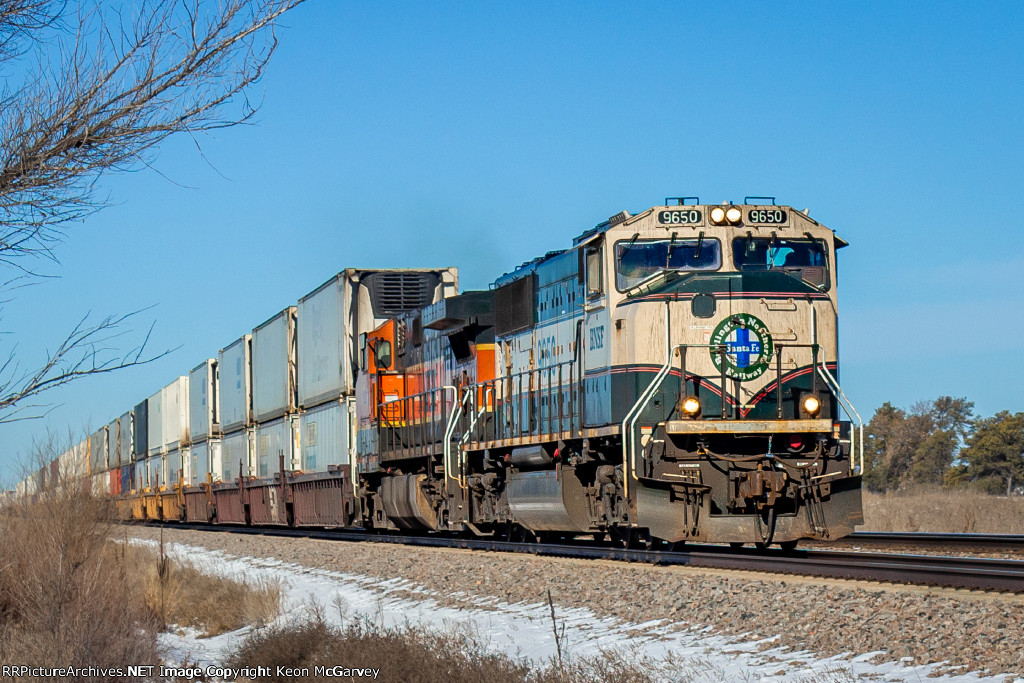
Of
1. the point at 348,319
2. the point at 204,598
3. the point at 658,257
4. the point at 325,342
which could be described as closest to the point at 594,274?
the point at 658,257

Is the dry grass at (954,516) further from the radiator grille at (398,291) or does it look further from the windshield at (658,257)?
the windshield at (658,257)

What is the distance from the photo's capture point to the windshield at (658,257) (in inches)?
537

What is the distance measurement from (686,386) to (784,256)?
197cm

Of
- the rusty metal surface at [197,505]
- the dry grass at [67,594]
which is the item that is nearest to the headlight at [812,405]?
the dry grass at [67,594]

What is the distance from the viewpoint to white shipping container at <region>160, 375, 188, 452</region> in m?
37.7

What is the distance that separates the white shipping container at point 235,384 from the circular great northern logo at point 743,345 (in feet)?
63.8

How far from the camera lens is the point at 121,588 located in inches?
563

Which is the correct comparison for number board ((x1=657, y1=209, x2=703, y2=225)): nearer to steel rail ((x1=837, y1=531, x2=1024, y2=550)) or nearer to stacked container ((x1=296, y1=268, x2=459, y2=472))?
steel rail ((x1=837, y1=531, x2=1024, y2=550))

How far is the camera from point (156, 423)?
41094 millimetres

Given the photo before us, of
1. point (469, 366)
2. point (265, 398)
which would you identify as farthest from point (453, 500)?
point (265, 398)

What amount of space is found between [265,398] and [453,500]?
1182 centimetres

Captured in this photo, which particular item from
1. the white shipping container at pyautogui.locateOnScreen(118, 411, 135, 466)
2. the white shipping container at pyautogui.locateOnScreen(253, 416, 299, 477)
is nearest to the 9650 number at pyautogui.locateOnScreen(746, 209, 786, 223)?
the white shipping container at pyautogui.locateOnScreen(253, 416, 299, 477)

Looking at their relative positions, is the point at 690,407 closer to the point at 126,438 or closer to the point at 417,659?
the point at 417,659

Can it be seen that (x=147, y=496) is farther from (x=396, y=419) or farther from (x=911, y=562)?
(x=911, y=562)
